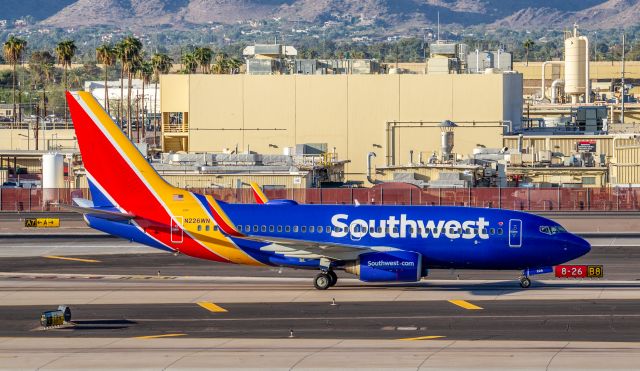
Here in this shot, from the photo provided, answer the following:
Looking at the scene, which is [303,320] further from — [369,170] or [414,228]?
[369,170]

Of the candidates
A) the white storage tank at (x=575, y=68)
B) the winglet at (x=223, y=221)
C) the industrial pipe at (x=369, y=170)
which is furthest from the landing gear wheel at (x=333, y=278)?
the white storage tank at (x=575, y=68)

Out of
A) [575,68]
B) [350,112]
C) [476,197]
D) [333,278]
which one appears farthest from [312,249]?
[575,68]

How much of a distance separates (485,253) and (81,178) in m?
55.9

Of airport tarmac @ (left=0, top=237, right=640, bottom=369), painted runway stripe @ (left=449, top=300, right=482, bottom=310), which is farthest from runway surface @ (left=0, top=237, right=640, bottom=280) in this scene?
painted runway stripe @ (left=449, top=300, right=482, bottom=310)

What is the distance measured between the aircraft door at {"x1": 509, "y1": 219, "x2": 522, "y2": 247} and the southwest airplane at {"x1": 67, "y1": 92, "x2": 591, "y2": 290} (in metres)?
0.04

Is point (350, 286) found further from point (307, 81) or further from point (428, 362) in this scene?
point (307, 81)

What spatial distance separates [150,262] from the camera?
64.1 metres

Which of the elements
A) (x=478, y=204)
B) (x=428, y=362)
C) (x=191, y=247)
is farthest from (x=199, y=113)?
(x=428, y=362)

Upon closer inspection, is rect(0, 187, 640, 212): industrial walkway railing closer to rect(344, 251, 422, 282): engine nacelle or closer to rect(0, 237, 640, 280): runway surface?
rect(0, 237, 640, 280): runway surface

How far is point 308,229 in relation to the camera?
52469 millimetres

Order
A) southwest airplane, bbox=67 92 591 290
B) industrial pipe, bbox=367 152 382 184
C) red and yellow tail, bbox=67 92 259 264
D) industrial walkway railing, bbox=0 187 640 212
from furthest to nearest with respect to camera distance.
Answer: industrial pipe, bbox=367 152 382 184 < industrial walkway railing, bbox=0 187 640 212 < red and yellow tail, bbox=67 92 259 264 < southwest airplane, bbox=67 92 591 290

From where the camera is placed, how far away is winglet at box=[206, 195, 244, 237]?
52.3 meters

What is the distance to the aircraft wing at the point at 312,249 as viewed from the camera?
167 ft

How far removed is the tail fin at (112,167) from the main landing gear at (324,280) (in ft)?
22.2
